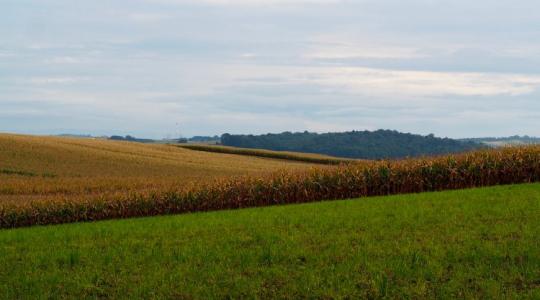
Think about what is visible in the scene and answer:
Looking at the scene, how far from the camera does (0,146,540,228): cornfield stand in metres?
25.5

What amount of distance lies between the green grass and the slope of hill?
372 feet

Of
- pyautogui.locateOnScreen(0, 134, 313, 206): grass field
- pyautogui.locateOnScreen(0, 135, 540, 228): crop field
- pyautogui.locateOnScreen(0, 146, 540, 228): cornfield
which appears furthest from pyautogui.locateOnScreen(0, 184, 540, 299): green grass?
pyautogui.locateOnScreen(0, 134, 313, 206): grass field

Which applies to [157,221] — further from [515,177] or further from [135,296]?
[515,177]

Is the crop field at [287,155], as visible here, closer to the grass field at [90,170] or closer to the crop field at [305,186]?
the grass field at [90,170]

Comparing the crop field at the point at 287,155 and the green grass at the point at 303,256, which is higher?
the crop field at the point at 287,155

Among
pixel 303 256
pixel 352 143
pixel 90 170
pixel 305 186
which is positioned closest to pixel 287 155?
pixel 90 170

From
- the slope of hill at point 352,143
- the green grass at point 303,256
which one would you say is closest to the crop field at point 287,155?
the green grass at point 303,256

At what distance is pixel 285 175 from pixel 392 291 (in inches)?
617

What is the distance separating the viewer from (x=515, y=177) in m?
26.1

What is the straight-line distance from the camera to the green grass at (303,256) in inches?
462

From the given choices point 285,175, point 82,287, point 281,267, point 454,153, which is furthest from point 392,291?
point 454,153

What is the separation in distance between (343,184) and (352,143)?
379 feet

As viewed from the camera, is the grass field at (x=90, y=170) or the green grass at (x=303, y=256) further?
the grass field at (x=90, y=170)

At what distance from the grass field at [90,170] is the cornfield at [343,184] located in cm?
411
